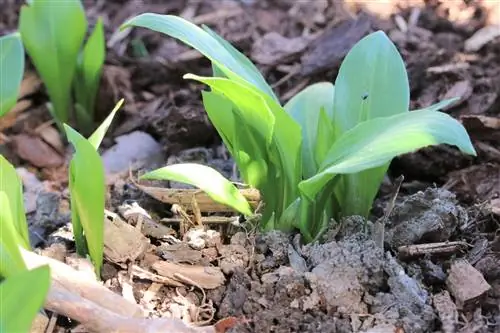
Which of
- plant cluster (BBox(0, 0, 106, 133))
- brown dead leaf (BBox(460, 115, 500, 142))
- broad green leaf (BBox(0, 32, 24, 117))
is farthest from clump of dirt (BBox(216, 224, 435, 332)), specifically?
plant cluster (BBox(0, 0, 106, 133))

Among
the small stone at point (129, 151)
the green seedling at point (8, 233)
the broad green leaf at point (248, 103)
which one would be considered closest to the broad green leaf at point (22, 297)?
the green seedling at point (8, 233)

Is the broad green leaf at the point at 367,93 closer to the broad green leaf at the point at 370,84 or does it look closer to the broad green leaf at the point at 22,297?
the broad green leaf at the point at 370,84

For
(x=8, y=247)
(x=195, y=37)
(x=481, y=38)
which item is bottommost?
(x=481, y=38)

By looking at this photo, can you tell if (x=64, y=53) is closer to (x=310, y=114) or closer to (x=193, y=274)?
(x=310, y=114)

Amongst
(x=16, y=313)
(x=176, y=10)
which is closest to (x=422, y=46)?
(x=176, y=10)

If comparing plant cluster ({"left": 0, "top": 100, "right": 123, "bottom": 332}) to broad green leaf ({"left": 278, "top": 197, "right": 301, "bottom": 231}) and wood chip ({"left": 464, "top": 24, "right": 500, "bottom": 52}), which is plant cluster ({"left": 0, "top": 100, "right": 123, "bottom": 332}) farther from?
wood chip ({"left": 464, "top": 24, "right": 500, "bottom": 52})

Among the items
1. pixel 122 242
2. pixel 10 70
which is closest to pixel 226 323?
pixel 122 242
